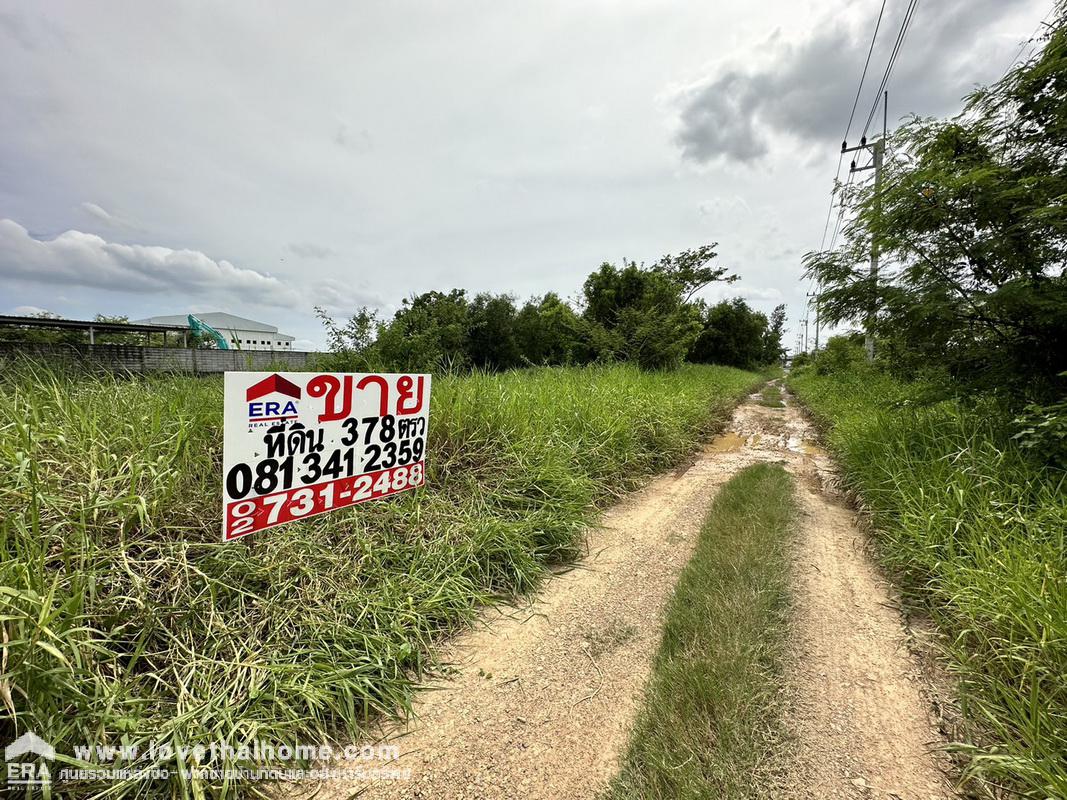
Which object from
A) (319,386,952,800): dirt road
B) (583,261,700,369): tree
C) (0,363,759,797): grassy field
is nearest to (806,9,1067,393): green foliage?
(319,386,952,800): dirt road

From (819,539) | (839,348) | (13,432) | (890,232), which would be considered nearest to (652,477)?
(819,539)

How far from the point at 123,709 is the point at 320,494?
0.90 m

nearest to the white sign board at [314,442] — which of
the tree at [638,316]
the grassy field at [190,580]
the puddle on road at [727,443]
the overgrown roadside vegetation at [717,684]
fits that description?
the grassy field at [190,580]

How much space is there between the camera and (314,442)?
1891mm

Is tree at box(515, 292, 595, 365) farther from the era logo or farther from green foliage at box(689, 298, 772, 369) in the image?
green foliage at box(689, 298, 772, 369)

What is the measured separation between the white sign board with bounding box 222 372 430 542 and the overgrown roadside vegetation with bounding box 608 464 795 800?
5.48 ft

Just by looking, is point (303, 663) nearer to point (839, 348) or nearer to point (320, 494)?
point (320, 494)

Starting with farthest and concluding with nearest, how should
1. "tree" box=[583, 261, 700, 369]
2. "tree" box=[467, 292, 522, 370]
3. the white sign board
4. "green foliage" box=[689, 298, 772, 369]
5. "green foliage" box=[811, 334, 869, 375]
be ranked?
1. "green foliage" box=[689, 298, 772, 369]
2. "tree" box=[467, 292, 522, 370]
3. "green foliage" box=[811, 334, 869, 375]
4. "tree" box=[583, 261, 700, 369]
5. the white sign board

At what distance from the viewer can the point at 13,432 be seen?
1.71 m

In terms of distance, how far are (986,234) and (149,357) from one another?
730 cm

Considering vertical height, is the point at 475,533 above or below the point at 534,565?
above

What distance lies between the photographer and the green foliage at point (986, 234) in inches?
101

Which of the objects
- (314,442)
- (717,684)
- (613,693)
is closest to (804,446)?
(717,684)

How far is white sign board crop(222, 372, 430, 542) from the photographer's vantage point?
5.32 feet
